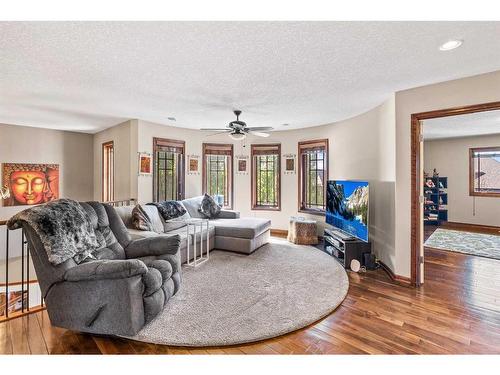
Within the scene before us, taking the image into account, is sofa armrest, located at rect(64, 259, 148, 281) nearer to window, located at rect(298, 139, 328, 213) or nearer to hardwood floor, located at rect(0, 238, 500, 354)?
hardwood floor, located at rect(0, 238, 500, 354)

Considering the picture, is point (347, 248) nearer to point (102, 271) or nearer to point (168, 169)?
point (102, 271)

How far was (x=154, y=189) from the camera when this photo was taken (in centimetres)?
520

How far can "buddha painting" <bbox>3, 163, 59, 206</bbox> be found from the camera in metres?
5.14

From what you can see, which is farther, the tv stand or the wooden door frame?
the tv stand

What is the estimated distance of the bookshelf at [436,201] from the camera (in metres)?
6.86

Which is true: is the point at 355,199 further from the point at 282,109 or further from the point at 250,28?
the point at 250,28

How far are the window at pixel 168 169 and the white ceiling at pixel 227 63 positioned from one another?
4.58 feet

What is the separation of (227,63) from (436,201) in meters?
7.35

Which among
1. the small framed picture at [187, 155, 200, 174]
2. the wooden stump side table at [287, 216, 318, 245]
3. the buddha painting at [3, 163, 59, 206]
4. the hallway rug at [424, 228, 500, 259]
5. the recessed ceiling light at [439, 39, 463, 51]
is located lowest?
the hallway rug at [424, 228, 500, 259]

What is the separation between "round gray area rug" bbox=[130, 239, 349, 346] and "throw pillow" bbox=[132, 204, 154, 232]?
0.86 metres

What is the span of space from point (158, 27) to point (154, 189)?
12.7ft

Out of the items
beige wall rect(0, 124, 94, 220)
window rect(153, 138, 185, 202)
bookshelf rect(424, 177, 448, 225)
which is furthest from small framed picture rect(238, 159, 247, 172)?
bookshelf rect(424, 177, 448, 225)
